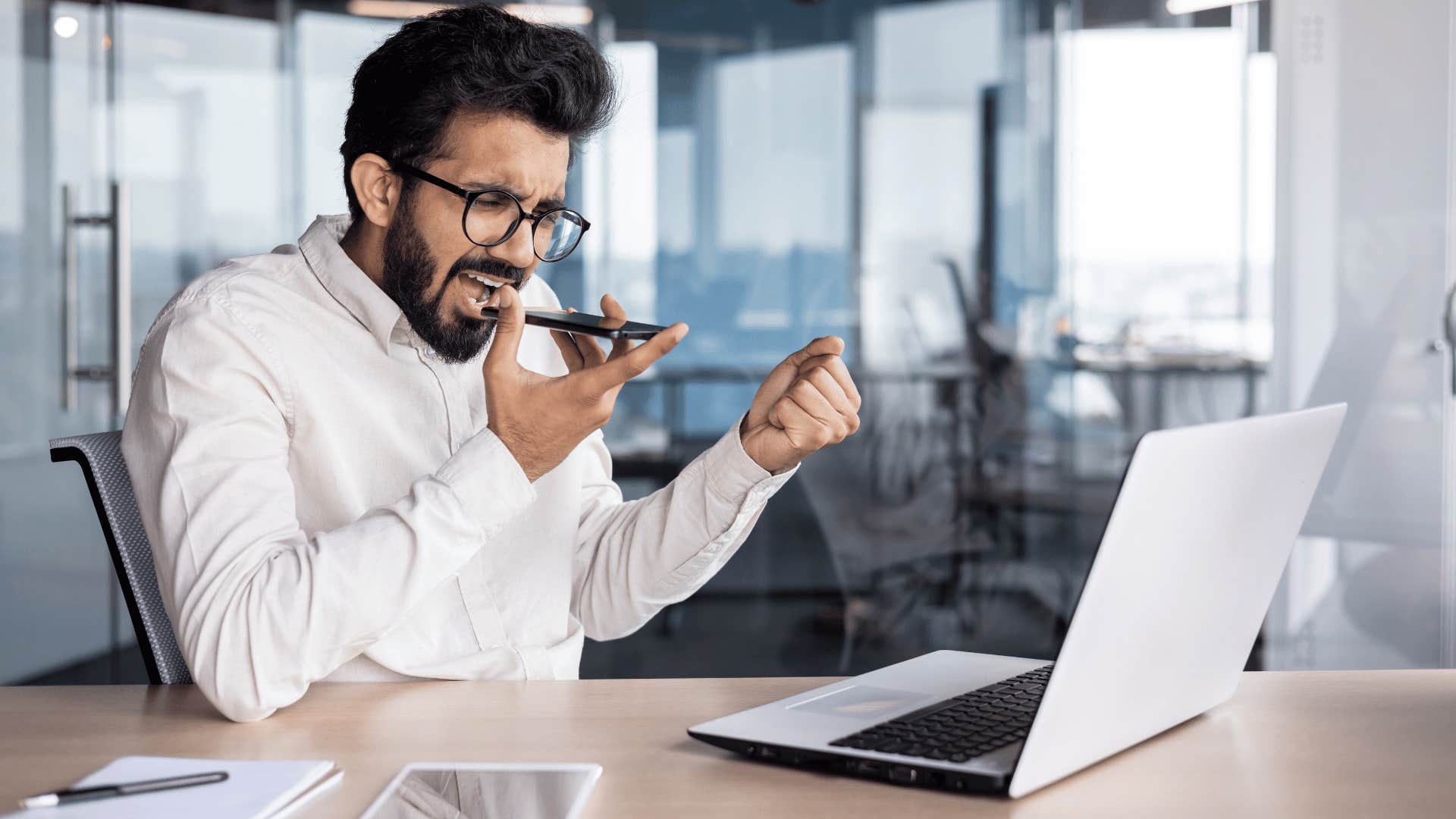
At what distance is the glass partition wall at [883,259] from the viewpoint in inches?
134

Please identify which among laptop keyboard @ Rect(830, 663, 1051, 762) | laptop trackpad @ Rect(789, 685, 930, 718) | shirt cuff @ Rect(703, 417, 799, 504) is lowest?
laptop trackpad @ Rect(789, 685, 930, 718)

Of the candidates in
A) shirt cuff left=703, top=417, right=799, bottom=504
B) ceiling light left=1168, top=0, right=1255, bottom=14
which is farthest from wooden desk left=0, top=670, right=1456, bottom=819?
→ ceiling light left=1168, top=0, right=1255, bottom=14

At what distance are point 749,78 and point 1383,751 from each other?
2.91 m

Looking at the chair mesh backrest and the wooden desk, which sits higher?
the chair mesh backrest

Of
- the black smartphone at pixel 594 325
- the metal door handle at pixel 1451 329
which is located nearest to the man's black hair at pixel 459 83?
the black smartphone at pixel 594 325

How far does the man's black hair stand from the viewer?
4.55 ft

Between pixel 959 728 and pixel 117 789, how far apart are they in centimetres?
57

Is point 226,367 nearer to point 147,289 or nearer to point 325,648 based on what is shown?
point 325,648

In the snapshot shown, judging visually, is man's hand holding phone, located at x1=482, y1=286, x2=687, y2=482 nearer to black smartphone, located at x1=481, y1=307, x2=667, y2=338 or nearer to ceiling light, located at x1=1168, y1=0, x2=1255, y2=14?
black smartphone, located at x1=481, y1=307, x2=667, y2=338

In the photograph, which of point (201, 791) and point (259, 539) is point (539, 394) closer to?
point (259, 539)

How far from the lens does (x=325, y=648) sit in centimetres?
109

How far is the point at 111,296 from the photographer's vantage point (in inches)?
134

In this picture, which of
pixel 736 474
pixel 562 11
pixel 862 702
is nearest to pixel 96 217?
pixel 562 11

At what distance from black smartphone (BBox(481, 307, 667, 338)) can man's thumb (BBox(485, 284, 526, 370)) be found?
28 millimetres
